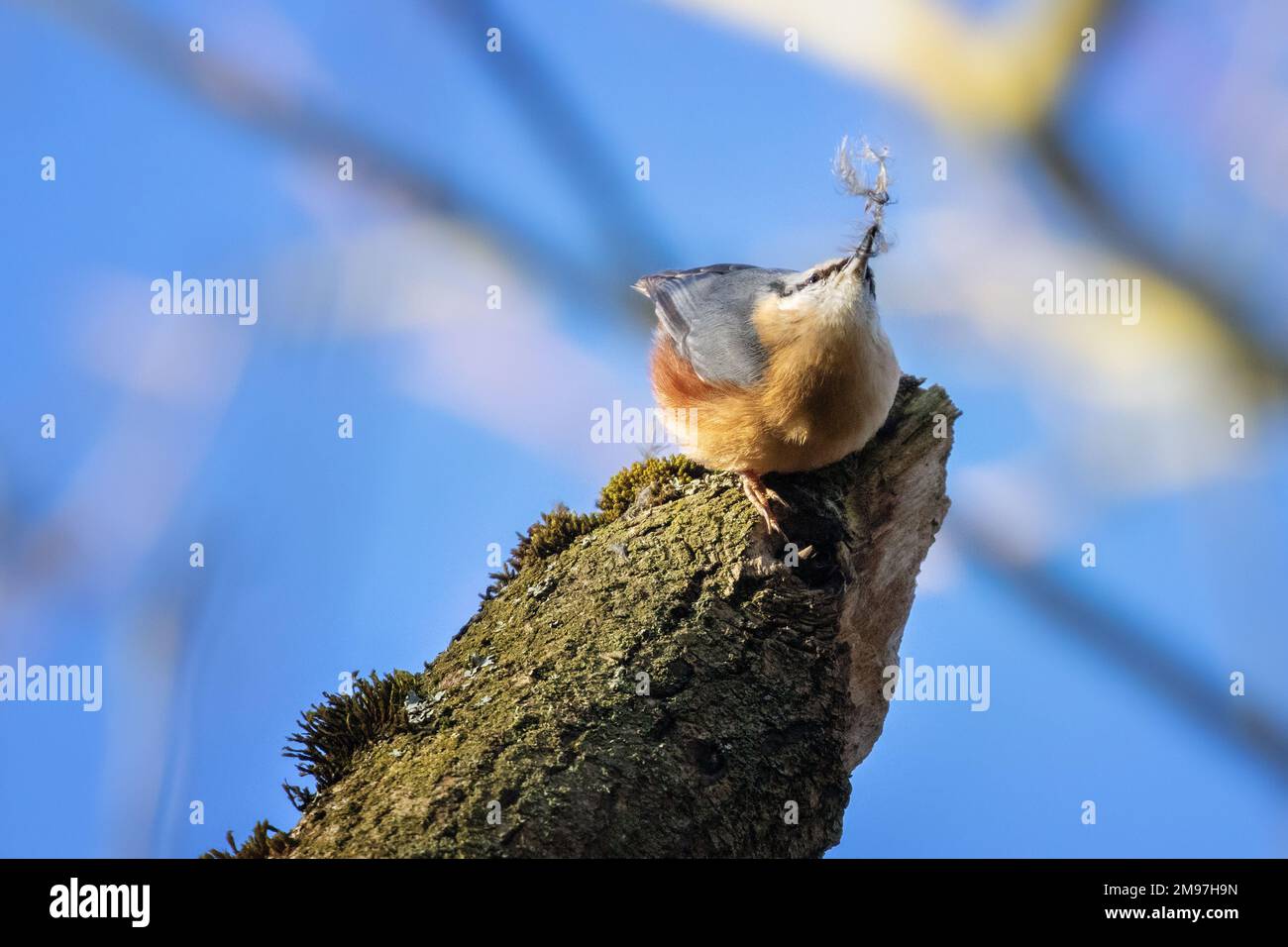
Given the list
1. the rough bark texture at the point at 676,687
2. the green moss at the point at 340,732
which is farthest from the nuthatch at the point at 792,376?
the green moss at the point at 340,732

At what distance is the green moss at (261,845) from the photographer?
101 inches

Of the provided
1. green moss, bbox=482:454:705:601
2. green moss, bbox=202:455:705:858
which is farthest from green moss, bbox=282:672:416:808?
green moss, bbox=482:454:705:601

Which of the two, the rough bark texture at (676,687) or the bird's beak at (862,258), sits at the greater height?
the bird's beak at (862,258)

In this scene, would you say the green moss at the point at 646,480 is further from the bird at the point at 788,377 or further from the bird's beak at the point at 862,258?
the bird's beak at the point at 862,258

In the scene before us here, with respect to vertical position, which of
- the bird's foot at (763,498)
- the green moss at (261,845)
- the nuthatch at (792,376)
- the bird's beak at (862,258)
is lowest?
the green moss at (261,845)

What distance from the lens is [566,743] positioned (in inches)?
107

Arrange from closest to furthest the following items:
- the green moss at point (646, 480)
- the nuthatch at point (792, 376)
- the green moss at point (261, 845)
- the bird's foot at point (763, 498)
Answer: the green moss at point (261, 845) → the bird's foot at point (763, 498) → the nuthatch at point (792, 376) → the green moss at point (646, 480)

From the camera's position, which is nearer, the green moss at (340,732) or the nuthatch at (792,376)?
the green moss at (340,732)

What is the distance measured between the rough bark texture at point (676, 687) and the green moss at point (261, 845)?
0.18ft

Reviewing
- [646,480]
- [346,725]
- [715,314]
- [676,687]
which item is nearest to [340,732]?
[346,725]

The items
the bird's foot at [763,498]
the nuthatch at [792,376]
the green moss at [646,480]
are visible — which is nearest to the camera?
the bird's foot at [763,498]

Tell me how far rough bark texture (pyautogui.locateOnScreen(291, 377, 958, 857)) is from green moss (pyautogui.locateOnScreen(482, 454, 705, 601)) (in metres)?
0.08

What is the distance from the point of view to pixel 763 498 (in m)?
3.55
